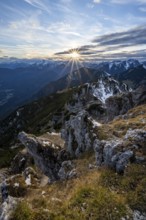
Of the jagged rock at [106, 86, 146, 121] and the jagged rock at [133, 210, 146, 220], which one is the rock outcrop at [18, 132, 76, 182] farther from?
the jagged rock at [106, 86, 146, 121]

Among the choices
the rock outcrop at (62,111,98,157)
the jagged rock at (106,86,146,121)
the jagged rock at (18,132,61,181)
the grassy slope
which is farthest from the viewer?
the jagged rock at (106,86,146,121)

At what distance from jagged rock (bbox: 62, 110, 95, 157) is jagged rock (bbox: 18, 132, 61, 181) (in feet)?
11.2

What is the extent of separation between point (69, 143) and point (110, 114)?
2063 inches

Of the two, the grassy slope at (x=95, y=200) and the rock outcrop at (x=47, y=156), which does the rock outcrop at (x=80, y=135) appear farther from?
the grassy slope at (x=95, y=200)

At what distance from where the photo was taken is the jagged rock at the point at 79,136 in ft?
157

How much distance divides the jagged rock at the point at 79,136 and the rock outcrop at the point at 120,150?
1064 cm

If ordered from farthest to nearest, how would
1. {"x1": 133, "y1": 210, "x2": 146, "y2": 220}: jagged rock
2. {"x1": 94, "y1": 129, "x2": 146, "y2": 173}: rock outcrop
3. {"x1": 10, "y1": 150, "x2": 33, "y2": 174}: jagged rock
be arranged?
{"x1": 10, "y1": 150, "x2": 33, "y2": 174}: jagged rock < {"x1": 94, "y1": 129, "x2": 146, "y2": 173}: rock outcrop < {"x1": 133, "y1": 210, "x2": 146, "y2": 220}: jagged rock

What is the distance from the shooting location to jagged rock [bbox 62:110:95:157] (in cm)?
4772

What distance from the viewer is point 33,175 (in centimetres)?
4350

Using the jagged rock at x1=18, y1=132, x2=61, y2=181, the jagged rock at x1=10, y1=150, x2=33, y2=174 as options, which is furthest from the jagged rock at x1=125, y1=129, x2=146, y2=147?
the jagged rock at x1=10, y1=150, x2=33, y2=174

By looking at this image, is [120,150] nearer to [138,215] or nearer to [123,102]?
[138,215]

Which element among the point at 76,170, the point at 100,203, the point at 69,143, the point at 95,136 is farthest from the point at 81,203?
the point at 69,143

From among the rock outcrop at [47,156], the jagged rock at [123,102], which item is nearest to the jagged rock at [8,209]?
the rock outcrop at [47,156]

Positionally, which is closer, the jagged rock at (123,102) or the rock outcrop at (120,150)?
the rock outcrop at (120,150)
